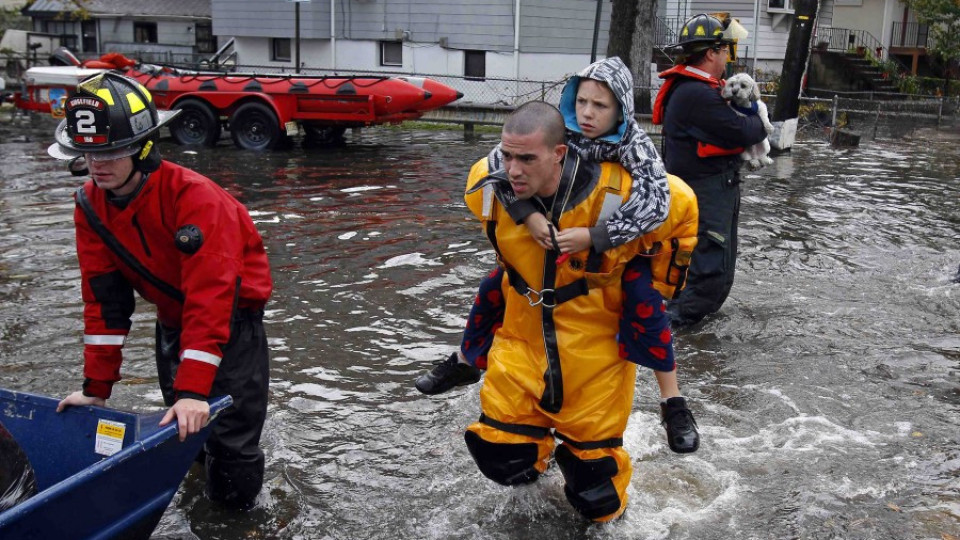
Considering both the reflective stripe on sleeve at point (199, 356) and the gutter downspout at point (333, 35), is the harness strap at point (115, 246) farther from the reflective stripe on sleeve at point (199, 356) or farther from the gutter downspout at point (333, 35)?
the gutter downspout at point (333, 35)

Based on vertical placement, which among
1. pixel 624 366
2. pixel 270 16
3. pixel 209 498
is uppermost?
pixel 270 16

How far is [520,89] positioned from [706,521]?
829 inches

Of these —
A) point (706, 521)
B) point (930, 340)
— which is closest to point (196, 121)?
point (930, 340)

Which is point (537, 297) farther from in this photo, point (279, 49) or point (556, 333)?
point (279, 49)

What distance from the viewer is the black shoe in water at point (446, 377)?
4332 millimetres

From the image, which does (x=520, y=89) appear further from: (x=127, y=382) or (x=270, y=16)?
(x=127, y=382)

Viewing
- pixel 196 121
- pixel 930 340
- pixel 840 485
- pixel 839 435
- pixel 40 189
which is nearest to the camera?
pixel 840 485

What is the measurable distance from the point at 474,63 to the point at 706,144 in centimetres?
2082

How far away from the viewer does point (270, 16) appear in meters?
28.5

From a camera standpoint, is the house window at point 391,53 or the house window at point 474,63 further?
the house window at point 391,53

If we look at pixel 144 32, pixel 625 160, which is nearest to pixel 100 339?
pixel 625 160

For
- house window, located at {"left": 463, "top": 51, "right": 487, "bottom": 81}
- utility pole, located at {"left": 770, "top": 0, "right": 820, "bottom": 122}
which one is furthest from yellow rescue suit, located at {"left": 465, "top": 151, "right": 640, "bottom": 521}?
house window, located at {"left": 463, "top": 51, "right": 487, "bottom": 81}

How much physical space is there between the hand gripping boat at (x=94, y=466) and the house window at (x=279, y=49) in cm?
2638

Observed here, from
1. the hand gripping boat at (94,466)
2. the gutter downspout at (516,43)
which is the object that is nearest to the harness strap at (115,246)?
the hand gripping boat at (94,466)
